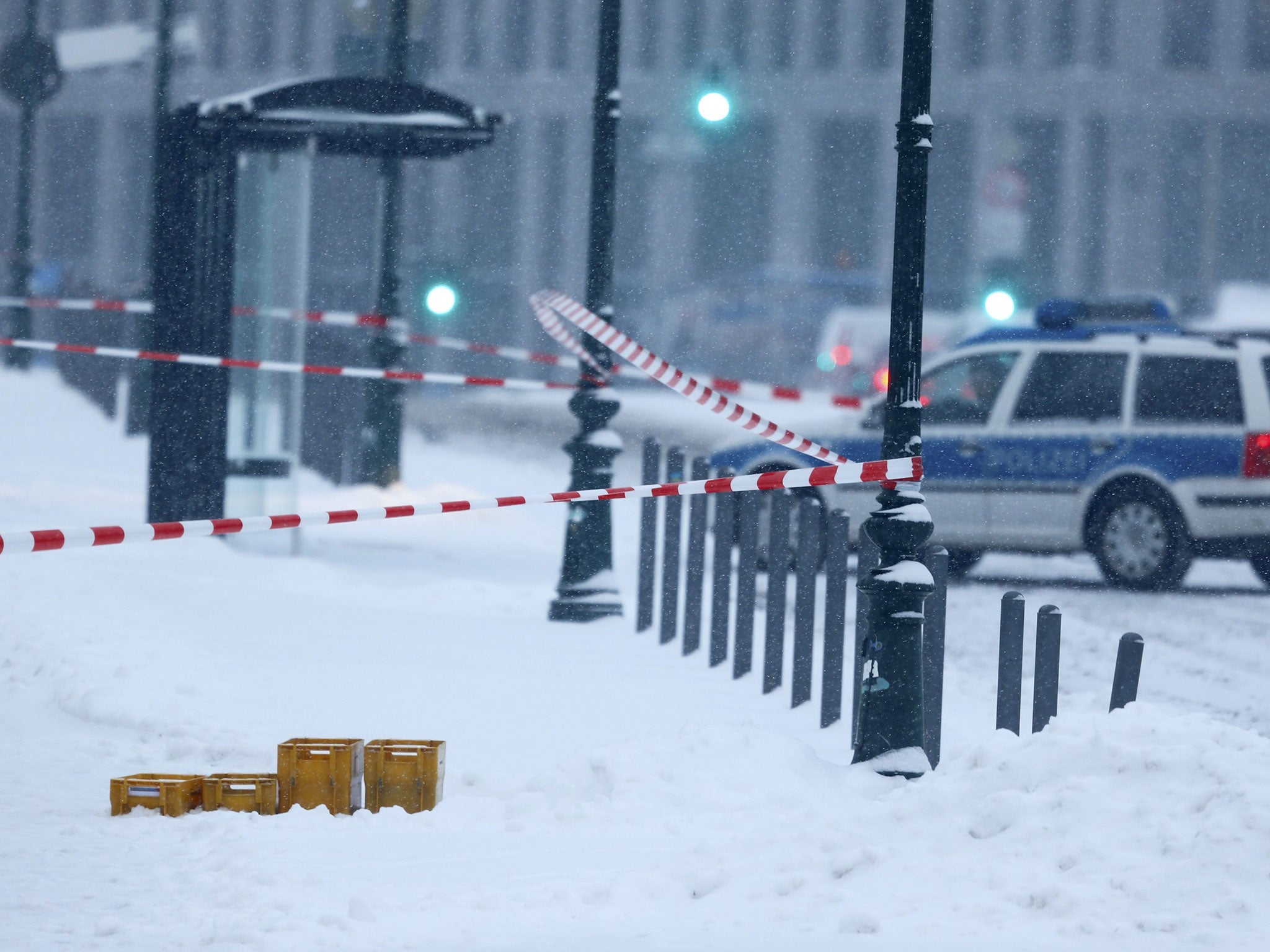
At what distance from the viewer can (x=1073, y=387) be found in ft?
45.0

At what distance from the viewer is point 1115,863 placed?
5.30 m

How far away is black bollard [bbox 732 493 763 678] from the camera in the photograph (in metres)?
9.55

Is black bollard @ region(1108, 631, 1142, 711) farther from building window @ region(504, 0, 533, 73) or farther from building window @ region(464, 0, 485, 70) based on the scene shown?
building window @ region(464, 0, 485, 70)

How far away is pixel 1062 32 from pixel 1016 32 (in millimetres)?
1219

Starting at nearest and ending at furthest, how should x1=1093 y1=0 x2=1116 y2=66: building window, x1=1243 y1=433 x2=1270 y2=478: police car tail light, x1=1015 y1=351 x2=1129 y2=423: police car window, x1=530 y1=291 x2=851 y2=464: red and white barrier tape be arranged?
x1=530 y1=291 x2=851 y2=464: red and white barrier tape → x1=1243 y1=433 x2=1270 y2=478: police car tail light → x1=1015 y1=351 x2=1129 y2=423: police car window → x1=1093 y1=0 x2=1116 y2=66: building window

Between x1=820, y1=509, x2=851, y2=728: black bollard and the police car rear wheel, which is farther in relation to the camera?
the police car rear wheel

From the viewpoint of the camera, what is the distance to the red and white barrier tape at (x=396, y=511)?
252 inches

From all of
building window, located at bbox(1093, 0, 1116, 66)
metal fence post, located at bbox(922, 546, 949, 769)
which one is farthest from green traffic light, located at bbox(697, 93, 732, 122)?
building window, located at bbox(1093, 0, 1116, 66)

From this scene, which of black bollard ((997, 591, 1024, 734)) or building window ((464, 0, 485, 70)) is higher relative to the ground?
building window ((464, 0, 485, 70))

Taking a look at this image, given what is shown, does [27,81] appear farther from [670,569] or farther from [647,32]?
[647,32]

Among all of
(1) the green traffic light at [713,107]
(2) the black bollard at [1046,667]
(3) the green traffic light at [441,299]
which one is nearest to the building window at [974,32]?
(3) the green traffic light at [441,299]

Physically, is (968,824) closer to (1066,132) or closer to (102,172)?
(1066,132)

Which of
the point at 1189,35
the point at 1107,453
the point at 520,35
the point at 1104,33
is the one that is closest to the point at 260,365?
the point at 1107,453

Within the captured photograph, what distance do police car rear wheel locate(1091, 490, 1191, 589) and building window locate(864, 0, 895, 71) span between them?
44727mm
